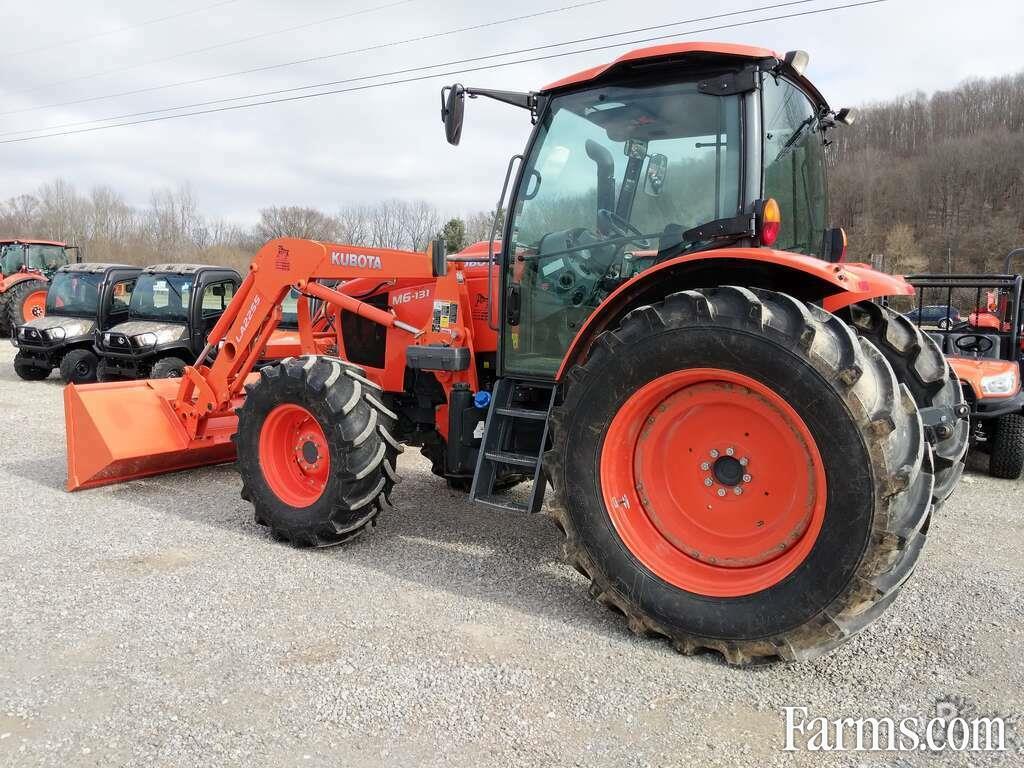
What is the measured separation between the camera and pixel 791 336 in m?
2.81

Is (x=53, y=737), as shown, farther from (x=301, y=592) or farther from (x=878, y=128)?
(x=878, y=128)

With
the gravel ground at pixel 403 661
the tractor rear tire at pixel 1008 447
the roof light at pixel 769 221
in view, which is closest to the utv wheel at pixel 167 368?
the gravel ground at pixel 403 661

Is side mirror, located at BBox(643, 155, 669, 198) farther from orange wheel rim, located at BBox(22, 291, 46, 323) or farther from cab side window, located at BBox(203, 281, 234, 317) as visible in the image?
orange wheel rim, located at BBox(22, 291, 46, 323)

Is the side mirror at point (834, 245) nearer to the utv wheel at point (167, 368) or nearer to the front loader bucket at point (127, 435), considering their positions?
the front loader bucket at point (127, 435)

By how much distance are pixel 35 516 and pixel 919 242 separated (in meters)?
54.6

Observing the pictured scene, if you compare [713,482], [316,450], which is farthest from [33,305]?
[713,482]

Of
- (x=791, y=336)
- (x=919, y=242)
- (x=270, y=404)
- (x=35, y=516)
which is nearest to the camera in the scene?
(x=791, y=336)

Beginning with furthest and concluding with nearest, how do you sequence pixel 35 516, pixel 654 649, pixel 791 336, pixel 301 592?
1. pixel 35 516
2. pixel 301 592
3. pixel 654 649
4. pixel 791 336

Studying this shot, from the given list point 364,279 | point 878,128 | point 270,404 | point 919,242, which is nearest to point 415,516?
point 270,404

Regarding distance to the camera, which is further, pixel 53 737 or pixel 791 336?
pixel 791 336

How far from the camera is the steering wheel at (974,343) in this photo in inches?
311

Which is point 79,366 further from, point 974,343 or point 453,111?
point 974,343

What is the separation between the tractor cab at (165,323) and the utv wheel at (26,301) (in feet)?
22.2

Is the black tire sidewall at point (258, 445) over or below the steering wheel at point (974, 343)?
below
